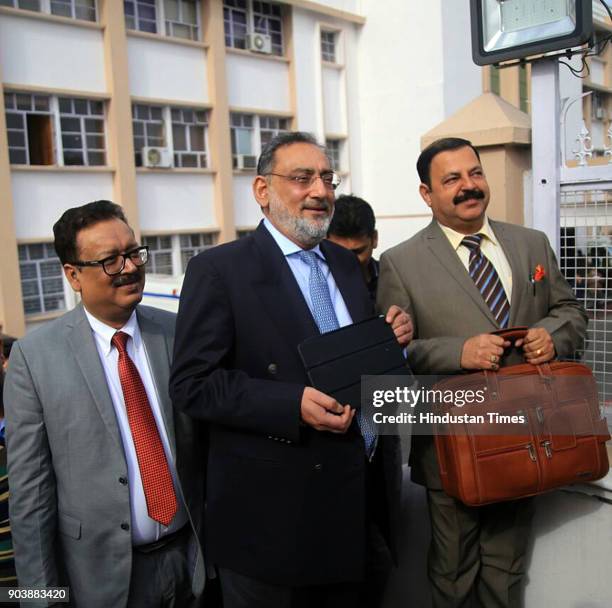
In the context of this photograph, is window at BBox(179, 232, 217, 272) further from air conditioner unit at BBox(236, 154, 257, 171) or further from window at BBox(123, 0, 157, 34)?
window at BBox(123, 0, 157, 34)

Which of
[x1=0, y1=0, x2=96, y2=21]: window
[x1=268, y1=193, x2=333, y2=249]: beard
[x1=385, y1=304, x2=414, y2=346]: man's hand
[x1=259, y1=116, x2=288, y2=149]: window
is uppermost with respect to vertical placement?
[x1=0, y1=0, x2=96, y2=21]: window

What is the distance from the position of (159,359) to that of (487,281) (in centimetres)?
123

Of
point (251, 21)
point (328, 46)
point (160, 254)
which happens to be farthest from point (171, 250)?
point (328, 46)

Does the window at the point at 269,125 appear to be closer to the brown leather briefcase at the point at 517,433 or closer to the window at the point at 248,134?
the window at the point at 248,134

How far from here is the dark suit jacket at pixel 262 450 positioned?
1.92 metres

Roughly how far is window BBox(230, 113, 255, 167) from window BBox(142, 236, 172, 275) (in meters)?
2.97

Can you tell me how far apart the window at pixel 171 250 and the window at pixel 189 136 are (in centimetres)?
181

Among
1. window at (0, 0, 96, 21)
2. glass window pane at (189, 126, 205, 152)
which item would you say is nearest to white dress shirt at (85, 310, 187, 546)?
window at (0, 0, 96, 21)

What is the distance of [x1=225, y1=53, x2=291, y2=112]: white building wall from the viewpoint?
1630cm

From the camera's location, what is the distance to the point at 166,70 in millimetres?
14867

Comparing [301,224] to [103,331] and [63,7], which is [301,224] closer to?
[103,331]

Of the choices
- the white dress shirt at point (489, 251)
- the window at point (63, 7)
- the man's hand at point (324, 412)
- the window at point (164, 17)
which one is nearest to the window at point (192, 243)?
the window at point (164, 17)

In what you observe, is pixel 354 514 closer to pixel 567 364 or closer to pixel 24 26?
pixel 567 364

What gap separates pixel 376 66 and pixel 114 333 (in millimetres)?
18974
